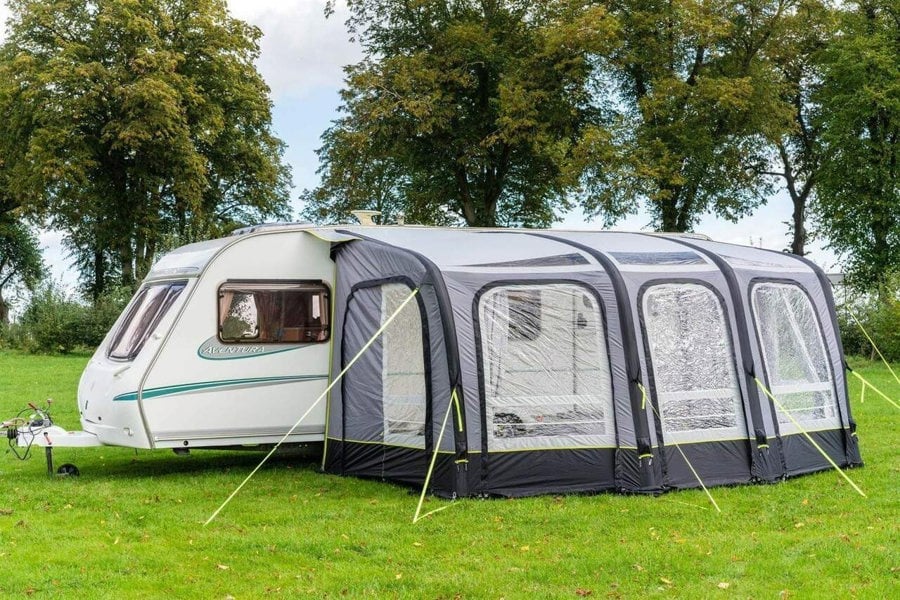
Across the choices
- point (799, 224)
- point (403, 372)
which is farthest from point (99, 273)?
point (403, 372)

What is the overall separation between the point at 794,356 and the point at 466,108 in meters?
22.7

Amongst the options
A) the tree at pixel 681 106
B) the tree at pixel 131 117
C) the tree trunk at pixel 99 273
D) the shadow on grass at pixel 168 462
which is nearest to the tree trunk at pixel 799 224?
the tree at pixel 681 106

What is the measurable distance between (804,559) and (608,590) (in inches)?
61.1

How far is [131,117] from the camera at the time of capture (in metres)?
30.8

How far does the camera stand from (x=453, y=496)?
359 inches

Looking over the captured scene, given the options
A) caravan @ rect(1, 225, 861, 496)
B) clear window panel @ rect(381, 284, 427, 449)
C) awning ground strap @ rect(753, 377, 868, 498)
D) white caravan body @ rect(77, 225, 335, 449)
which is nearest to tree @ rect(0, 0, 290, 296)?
white caravan body @ rect(77, 225, 335, 449)

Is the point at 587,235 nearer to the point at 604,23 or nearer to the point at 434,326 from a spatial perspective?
the point at 434,326

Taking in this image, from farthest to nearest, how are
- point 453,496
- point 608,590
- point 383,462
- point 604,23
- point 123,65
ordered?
point 123,65, point 604,23, point 383,462, point 453,496, point 608,590

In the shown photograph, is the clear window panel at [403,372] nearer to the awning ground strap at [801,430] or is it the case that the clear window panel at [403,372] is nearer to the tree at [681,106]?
the awning ground strap at [801,430]

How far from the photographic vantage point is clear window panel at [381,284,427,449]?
987 centimetres

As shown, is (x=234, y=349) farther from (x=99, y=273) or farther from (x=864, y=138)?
(x=99, y=273)

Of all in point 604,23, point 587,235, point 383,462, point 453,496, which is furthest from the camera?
point 604,23

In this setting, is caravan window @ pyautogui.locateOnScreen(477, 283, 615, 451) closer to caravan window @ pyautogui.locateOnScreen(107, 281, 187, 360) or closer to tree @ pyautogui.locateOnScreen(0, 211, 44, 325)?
caravan window @ pyautogui.locateOnScreen(107, 281, 187, 360)

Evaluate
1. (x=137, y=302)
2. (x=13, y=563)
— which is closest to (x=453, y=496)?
(x=13, y=563)
